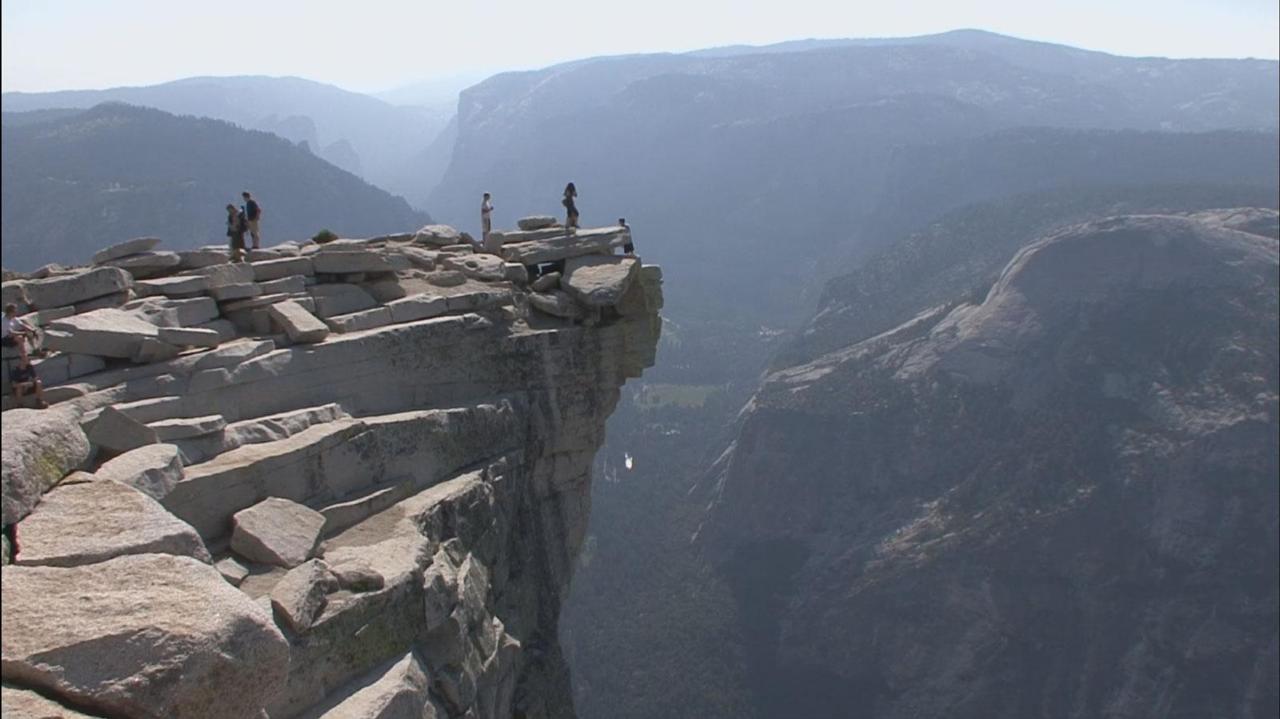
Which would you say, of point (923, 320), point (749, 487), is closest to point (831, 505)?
point (749, 487)

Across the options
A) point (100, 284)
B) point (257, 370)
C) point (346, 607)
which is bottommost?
point (346, 607)

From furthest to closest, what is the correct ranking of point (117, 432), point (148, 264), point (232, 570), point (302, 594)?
point (148, 264) < point (117, 432) < point (232, 570) < point (302, 594)

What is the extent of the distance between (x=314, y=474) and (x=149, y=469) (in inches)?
167

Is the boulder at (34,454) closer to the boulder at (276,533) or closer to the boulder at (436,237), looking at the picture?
the boulder at (276,533)

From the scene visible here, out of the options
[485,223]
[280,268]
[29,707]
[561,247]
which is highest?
[485,223]

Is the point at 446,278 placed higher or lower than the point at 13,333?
lower

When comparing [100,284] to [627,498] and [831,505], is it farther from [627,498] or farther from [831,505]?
[627,498]

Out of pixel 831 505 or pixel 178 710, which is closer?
pixel 178 710

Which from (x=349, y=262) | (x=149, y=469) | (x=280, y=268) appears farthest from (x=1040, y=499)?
(x=149, y=469)

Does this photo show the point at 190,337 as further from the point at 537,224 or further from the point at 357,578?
the point at 537,224

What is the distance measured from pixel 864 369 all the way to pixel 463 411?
143315mm

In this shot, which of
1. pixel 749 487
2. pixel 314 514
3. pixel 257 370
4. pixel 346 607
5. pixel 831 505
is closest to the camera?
pixel 346 607

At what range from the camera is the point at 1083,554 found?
11825cm

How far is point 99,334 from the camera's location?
21516mm
